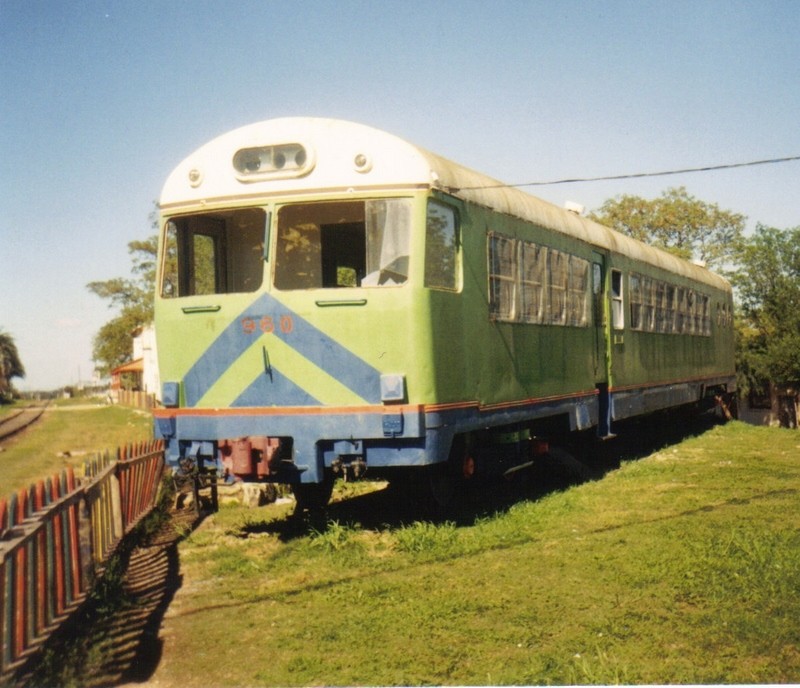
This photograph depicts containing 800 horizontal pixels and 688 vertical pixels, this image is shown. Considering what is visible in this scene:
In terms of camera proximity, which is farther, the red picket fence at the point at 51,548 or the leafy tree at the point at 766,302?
the leafy tree at the point at 766,302

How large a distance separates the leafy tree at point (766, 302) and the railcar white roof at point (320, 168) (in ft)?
131

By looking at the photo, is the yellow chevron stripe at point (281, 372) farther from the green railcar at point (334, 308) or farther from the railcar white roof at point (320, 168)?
the railcar white roof at point (320, 168)

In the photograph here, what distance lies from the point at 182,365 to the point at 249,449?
114 centimetres

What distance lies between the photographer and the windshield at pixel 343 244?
728 centimetres

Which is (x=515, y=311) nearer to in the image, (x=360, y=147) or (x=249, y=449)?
(x=360, y=147)

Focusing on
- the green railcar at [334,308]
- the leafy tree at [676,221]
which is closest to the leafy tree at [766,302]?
the leafy tree at [676,221]

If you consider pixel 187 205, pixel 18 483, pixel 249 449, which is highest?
pixel 187 205

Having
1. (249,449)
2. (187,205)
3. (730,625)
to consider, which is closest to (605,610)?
(730,625)

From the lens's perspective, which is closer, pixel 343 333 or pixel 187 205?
pixel 343 333

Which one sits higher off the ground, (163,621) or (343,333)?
(343,333)

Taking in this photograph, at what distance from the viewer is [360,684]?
4.41 m

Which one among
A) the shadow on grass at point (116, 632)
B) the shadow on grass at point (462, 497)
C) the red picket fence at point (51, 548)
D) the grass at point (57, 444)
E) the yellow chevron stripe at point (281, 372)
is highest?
the yellow chevron stripe at point (281, 372)

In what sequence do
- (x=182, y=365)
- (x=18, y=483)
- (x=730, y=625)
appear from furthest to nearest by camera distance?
(x=18, y=483), (x=182, y=365), (x=730, y=625)

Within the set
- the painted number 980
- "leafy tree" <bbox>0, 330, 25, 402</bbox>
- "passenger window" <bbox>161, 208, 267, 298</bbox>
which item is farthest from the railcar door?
"leafy tree" <bbox>0, 330, 25, 402</bbox>
